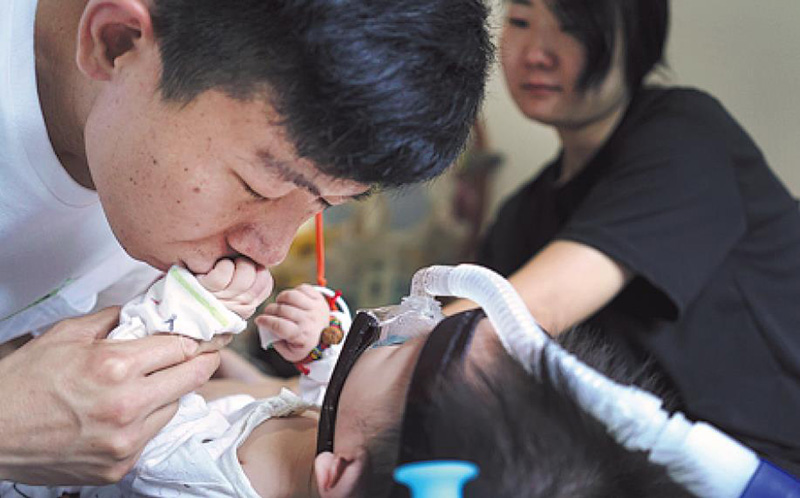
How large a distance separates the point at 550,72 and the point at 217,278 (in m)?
0.98

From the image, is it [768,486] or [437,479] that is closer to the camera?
[437,479]

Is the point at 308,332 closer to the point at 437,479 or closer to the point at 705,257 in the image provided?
the point at 437,479

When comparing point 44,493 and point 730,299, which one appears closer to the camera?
point 44,493

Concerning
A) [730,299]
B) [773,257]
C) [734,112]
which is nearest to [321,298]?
[730,299]

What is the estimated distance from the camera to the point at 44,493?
102 cm

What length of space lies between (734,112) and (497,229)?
756mm

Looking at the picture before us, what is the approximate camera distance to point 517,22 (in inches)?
67.2

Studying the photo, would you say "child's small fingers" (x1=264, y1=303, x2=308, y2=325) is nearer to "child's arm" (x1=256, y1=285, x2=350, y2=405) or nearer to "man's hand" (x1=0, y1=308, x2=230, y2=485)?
"child's arm" (x1=256, y1=285, x2=350, y2=405)

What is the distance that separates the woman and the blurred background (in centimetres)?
53

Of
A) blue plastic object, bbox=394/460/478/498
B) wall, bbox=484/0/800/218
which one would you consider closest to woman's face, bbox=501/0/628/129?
wall, bbox=484/0/800/218

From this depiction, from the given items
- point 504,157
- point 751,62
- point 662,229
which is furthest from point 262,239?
point 504,157

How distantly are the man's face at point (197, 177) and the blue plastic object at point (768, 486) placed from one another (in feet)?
1.52

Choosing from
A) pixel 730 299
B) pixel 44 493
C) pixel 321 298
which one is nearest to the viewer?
pixel 44 493

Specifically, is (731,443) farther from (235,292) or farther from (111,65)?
(111,65)
